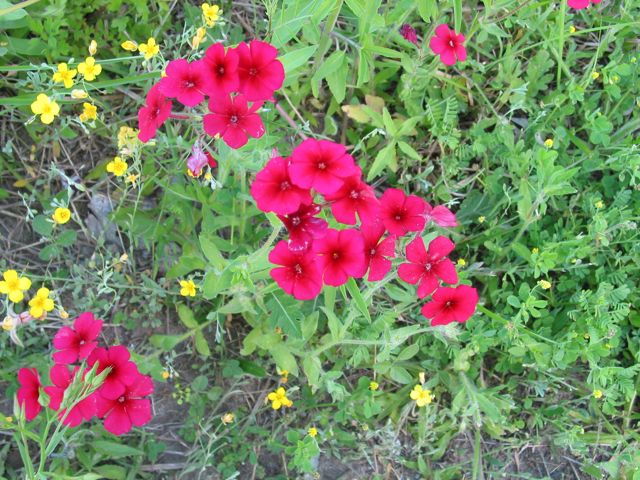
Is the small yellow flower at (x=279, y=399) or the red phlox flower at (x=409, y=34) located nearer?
the small yellow flower at (x=279, y=399)

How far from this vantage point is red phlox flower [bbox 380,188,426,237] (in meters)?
2.48

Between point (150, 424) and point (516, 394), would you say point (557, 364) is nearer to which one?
point (516, 394)

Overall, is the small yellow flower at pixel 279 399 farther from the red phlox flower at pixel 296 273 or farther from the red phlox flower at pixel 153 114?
the red phlox flower at pixel 153 114

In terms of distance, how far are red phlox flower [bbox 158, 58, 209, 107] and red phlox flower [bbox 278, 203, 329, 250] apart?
63 cm

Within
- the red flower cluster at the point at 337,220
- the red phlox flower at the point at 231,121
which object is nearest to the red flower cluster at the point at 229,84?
the red phlox flower at the point at 231,121

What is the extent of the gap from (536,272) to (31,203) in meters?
2.72

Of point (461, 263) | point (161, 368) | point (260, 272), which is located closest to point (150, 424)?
point (161, 368)

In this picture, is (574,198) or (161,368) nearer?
(161,368)

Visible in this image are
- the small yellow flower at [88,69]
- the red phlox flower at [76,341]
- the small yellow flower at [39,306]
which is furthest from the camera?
the small yellow flower at [88,69]

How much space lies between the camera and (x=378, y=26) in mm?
3012

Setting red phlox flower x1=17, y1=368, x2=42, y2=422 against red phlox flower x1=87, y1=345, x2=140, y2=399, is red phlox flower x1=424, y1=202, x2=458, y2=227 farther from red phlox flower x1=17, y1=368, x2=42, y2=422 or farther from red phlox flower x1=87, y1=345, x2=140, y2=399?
red phlox flower x1=17, y1=368, x2=42, y2=422

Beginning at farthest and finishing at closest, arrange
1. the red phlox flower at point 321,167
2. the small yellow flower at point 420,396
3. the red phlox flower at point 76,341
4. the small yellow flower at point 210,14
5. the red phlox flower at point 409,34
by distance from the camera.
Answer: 1. the red phlox flower at point 409,34
2. the small yellow flower at point 420,396
3. the small yellow flower at point 210,14
4. the red phlox flower at point 76,341
5. the red phlox flower at point 321,167

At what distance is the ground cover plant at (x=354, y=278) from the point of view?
10.3 feet

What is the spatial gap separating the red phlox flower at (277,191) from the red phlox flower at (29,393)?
4.13 ft
